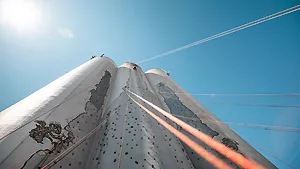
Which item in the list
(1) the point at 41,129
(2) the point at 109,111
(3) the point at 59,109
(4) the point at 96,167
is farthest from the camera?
(2) the point at 109,111

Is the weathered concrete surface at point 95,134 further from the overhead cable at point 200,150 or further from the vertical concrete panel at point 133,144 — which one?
the overhead cable at point 200,150

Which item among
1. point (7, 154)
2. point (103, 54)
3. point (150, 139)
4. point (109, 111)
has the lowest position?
point (7, 154)

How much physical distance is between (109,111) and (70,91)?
3.97 ft

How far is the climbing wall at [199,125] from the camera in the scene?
4.08m

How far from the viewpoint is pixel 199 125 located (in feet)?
16.4

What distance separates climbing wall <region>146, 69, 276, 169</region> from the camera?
408cm

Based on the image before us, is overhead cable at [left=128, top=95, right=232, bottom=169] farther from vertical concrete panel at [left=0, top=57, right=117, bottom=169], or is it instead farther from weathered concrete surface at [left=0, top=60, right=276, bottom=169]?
vertical concrete panel at [left=0, top=57, right=117, bottom=169]

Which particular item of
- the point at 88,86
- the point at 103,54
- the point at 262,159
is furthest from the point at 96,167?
the point at 103,54

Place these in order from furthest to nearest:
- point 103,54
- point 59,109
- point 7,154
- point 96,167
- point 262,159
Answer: point 103,54, point 262,159, point 59,109, point 96,167, point 7,154

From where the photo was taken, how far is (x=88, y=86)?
17.4ft

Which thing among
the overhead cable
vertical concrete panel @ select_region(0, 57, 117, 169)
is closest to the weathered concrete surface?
vertical concrete panel @ select_region(0, 57, 117, 169)

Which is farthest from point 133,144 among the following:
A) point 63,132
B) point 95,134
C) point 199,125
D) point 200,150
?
point 199,125

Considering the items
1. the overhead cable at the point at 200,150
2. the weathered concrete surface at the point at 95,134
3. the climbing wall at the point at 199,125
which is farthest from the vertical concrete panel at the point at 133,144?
the climbing wall at the point at 199,125

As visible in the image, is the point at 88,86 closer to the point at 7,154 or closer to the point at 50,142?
the point at 50,142
